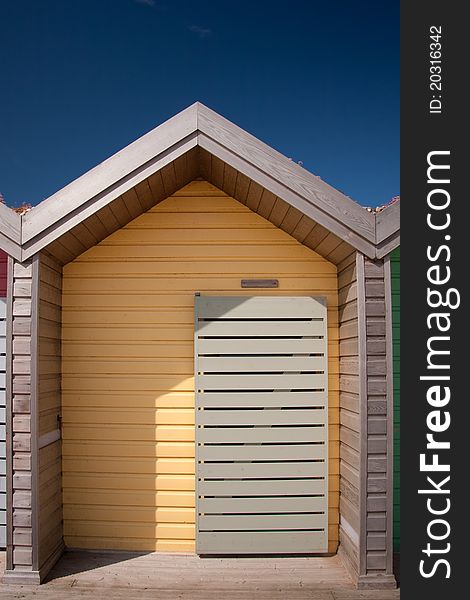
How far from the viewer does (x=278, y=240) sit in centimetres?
478

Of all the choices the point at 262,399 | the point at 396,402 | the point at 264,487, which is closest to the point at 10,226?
the point at 262,399

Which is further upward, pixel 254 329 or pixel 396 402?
pixel 254 329

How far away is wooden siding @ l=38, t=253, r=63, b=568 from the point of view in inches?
164

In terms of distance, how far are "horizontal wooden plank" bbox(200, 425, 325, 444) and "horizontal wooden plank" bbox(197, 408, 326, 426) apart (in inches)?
2.1

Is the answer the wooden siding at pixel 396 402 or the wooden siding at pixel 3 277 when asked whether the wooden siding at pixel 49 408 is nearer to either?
the wooden siding at pixel 3 277

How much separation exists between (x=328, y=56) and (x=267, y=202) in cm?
534

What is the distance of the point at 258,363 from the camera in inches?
180

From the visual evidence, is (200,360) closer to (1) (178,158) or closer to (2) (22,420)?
(2) (22,420)

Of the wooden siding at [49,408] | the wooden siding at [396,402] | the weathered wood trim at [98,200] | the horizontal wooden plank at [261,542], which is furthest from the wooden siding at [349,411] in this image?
the wooden siding at [49,408]

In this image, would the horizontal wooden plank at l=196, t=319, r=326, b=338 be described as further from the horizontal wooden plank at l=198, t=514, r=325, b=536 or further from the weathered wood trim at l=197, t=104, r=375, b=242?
the horizontal wooden plank at l=198, t=514, r=325, b=536

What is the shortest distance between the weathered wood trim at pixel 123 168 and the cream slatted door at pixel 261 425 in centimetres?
126

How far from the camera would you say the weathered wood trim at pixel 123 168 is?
3.91 metres

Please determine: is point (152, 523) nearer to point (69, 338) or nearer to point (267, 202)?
point (69, 338)

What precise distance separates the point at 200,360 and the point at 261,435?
0.83m
